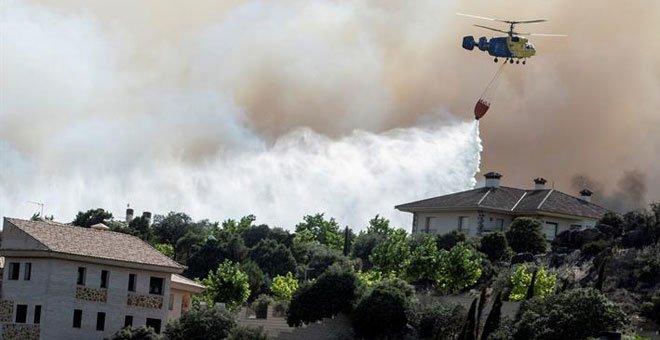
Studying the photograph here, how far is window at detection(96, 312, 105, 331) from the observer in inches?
3403

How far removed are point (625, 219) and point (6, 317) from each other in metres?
36.8

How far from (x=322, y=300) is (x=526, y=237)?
969 inches

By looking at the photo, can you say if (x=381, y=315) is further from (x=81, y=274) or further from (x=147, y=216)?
(x=147, y=216)

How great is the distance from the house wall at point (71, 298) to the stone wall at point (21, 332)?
1.14 ft

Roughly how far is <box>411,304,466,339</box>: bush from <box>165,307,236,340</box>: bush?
9.31 metres

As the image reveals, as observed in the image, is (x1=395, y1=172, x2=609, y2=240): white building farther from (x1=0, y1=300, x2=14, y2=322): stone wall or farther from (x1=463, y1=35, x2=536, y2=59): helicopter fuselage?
(x1=0, y1=300, x2=14, y2=322): stone wall

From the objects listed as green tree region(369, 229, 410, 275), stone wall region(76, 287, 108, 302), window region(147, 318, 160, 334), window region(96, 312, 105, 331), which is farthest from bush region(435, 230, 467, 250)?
window region(96, 312, 105, 331)

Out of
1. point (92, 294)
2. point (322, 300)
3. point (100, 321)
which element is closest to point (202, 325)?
point (322, 300)

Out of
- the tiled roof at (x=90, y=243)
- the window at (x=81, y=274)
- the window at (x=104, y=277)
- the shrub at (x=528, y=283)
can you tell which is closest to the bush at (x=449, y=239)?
the shrub at (x=528, y=283)

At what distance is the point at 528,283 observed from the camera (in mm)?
85688

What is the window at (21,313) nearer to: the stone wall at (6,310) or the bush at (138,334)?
the stone wall at (6,310)

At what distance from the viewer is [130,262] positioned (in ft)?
289

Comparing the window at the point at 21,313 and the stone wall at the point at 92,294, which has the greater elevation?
the stone wall at the point at 92,294

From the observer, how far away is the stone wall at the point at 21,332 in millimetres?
84500
